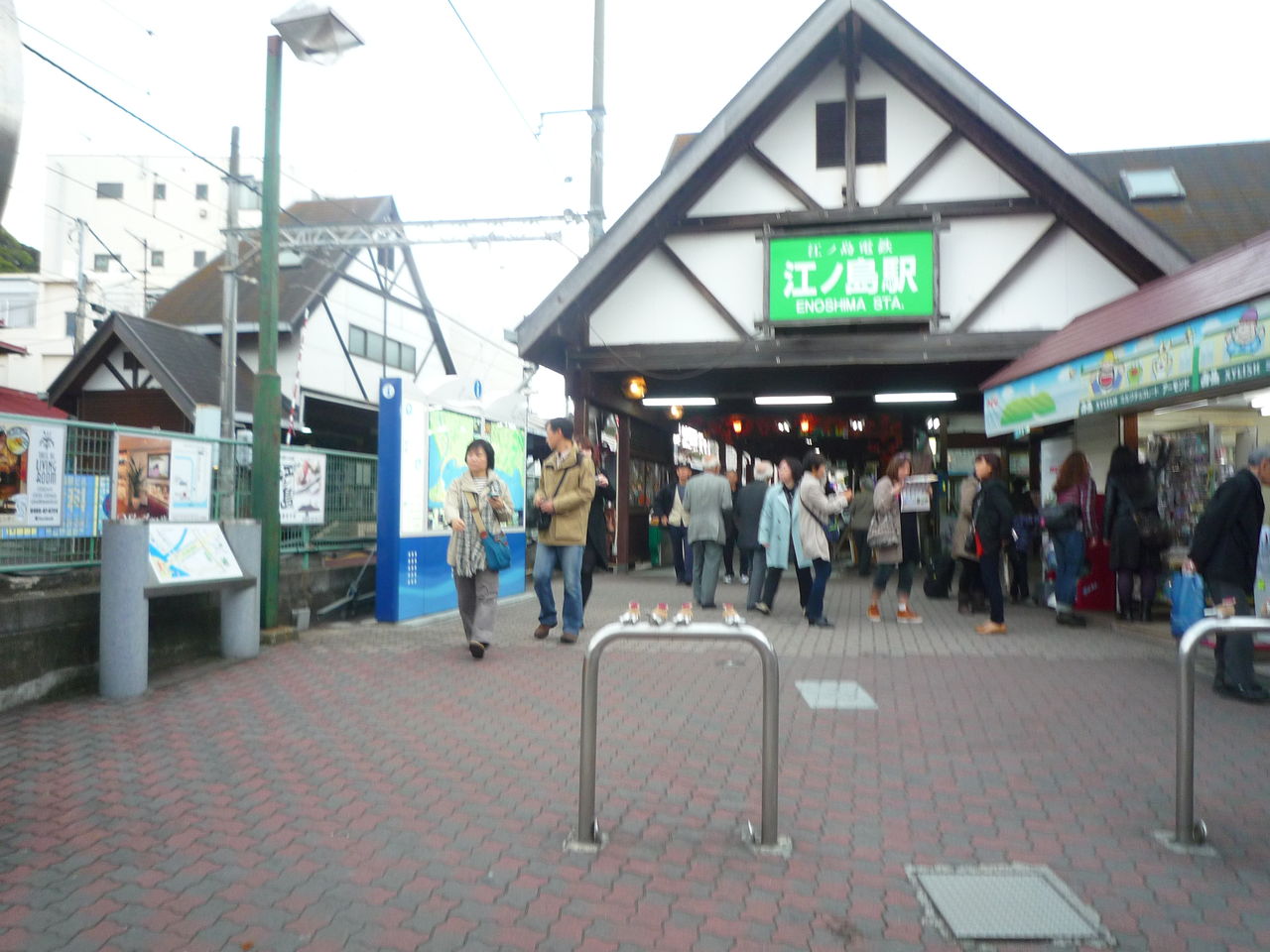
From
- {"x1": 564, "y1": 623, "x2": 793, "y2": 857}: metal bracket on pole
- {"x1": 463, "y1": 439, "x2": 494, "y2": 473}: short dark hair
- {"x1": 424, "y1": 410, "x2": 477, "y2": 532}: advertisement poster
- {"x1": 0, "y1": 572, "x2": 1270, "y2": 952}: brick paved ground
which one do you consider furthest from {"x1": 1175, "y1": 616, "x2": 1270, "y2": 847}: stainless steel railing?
{"x1": 424, "y1": 410, "x2": 477, "y2": 532}: advertisement poster

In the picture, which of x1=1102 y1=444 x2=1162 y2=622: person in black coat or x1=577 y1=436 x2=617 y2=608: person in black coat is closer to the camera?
x1=1102 y1=444 x2=1162 y2=622: person in black coat

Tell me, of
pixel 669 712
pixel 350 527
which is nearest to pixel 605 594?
pixel 350 527

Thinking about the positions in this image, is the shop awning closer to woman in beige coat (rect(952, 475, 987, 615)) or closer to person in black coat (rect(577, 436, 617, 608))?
woman in beige coat (rect(952, 475, 987, 615))

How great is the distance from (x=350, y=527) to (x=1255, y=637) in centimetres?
859

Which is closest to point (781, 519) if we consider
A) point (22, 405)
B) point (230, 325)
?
point (230, 325)

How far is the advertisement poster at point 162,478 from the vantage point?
301 inches

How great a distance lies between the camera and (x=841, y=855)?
3.96 metres

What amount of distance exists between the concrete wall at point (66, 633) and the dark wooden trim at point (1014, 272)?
30.7 feet

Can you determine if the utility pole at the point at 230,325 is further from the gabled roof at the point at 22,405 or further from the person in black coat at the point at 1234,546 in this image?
the person in black coat at the point at 1234,546

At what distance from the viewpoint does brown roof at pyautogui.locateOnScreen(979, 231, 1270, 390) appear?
285 inches

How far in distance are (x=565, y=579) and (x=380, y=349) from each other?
2440cm

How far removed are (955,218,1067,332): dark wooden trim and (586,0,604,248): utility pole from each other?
650 centimetres

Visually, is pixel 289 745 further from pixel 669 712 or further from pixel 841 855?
pixel 841 855

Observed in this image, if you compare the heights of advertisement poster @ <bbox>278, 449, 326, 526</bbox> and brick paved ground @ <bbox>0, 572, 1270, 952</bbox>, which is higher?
advertisement poster @ <bbox>278, 449, 326, 526</bbox>
